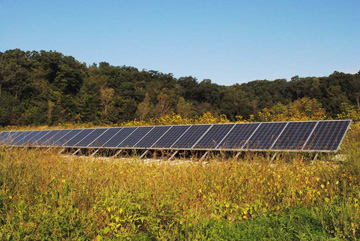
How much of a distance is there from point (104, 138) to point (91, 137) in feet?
3.37

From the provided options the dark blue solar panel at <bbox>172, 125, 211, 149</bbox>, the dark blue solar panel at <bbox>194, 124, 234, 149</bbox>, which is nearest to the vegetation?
the dark blue solar panel at <bbox>194, 124, 234, 149</bbox>

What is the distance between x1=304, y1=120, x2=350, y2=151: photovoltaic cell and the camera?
9703 millimetres

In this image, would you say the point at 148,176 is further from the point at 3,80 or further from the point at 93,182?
the point at 3,80

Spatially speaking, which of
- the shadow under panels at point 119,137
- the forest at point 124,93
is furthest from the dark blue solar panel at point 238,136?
the forest at point 124,93

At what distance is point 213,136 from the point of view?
40.9 feet

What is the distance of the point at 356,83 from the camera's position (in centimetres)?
6066

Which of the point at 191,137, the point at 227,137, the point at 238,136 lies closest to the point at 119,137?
the point at 191,137

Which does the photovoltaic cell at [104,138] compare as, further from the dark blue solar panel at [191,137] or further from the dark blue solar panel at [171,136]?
the dark blue solar panel at [191,137]

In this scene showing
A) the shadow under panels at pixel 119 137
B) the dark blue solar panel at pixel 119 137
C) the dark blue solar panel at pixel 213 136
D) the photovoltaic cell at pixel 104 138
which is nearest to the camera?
the dark blue solar panel at pixel 213 136

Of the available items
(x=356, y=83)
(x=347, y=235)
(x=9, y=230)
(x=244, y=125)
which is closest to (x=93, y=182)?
(x=9, y=230)

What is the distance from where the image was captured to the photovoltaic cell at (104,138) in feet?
47.8

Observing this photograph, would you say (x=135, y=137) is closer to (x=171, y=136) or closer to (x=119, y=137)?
(x=119, y=137)

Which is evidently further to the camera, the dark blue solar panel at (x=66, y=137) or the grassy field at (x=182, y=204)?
the dark blue solar panel at (x=66, y=137)

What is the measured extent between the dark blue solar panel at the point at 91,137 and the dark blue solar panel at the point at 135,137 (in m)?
2.03
